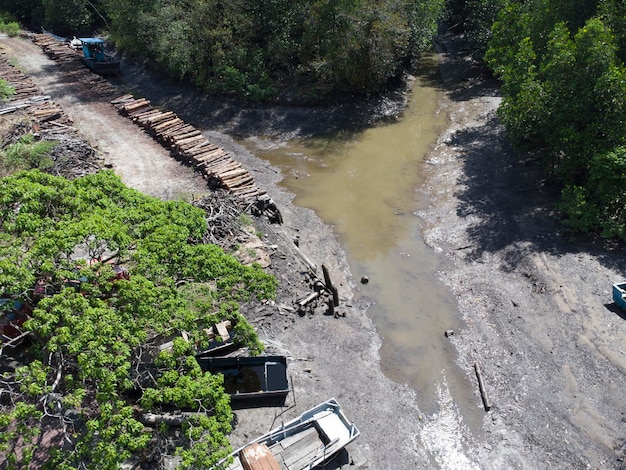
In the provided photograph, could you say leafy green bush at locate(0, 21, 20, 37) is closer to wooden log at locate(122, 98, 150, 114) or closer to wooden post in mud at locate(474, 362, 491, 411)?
→ wooden log at locate(122, 98, 150, 114)

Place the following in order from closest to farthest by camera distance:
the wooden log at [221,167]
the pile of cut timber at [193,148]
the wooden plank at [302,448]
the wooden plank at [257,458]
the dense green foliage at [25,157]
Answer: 1. the wooden plank at [257,458]
2. the wooden plank at [302,448]
3. the dense green foliage at [25,157]
4. the pile of cut timber at [193,148]
5. the wooden log at [221,167]

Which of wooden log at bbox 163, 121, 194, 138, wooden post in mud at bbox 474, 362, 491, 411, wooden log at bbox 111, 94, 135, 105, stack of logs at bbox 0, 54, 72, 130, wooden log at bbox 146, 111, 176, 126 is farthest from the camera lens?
wooden log at bbox 111, 94, 135, 105

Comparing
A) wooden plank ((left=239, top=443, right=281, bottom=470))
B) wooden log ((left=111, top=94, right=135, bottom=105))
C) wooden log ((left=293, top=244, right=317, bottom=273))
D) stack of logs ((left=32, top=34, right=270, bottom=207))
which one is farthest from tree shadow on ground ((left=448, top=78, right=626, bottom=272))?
wooden log ((left=111, top=94, right=135, bottom=105))

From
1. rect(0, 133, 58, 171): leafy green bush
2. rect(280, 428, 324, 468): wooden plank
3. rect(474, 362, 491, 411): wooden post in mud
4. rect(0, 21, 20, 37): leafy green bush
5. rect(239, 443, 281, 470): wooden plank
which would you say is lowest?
rect(474, 362, 491, 411): wooden post in mud

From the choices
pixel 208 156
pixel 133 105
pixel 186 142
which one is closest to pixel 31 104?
pixel 133 105

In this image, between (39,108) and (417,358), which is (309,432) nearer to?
(417,358)

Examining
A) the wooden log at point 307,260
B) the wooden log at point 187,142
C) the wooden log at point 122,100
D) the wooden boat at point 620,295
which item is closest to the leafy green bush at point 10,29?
the wooden log at point 122,100

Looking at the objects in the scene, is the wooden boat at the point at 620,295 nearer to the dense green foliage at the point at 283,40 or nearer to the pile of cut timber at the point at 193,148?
the pile of cut timber at the point at 193,148
